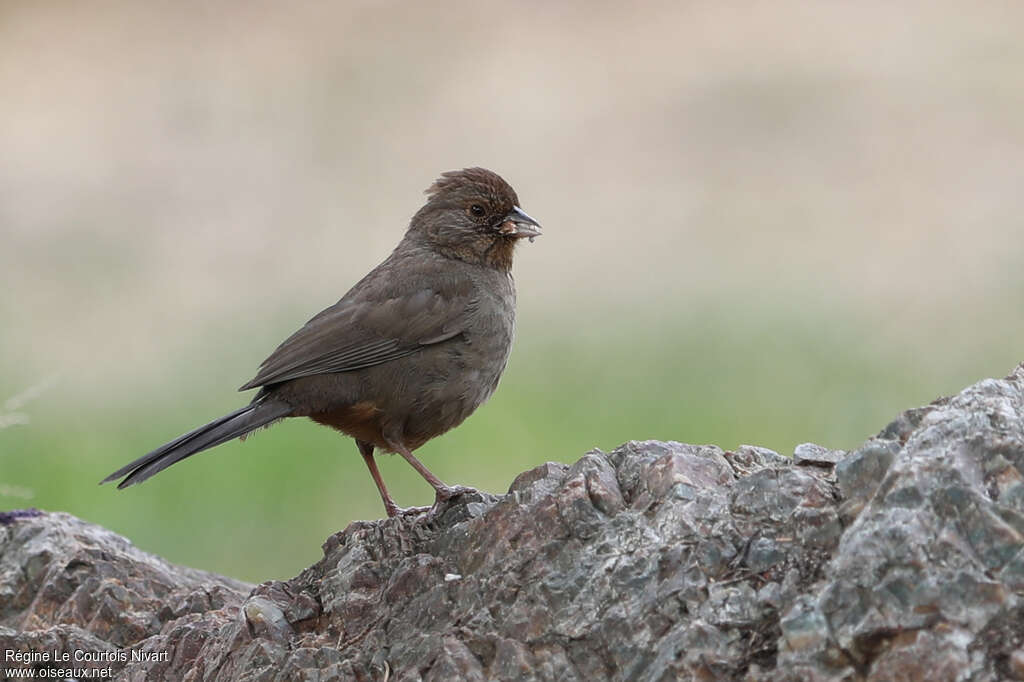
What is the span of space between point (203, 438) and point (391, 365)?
0.76 metres

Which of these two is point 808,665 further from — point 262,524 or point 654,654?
point 262,524

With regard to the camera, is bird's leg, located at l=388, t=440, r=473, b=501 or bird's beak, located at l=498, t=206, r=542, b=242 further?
bird's beak, located at l=498, t=206, r=542, b=242

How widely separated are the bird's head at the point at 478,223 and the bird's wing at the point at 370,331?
0.34 meters

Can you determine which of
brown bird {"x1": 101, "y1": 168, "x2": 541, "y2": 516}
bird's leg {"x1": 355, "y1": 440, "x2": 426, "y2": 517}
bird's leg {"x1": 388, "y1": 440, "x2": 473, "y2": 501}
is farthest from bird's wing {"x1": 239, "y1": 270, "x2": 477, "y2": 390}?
bird's leg {"x1": 355, "y1": 440, "x2": 426, "y2": 517}

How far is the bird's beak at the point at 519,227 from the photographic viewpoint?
595 cm

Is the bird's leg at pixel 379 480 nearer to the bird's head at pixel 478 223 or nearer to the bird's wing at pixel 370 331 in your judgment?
the bird's wing at pixel 370 331

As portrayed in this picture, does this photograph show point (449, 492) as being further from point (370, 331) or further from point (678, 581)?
point (678, 581)

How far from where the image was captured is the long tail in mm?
4762

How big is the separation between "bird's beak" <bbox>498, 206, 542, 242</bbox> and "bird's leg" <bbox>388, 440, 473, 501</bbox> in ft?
3.65

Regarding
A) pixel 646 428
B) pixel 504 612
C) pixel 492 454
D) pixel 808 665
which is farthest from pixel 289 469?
pixel 808 665

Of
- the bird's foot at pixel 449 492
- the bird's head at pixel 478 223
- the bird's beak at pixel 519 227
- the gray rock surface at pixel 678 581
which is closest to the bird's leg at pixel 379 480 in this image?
the bird's foot at pixel 449 492

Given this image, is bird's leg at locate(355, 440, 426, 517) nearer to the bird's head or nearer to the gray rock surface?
the gray rock surface

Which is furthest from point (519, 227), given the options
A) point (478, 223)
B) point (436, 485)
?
point (436, 485)

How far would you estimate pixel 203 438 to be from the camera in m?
4.89
